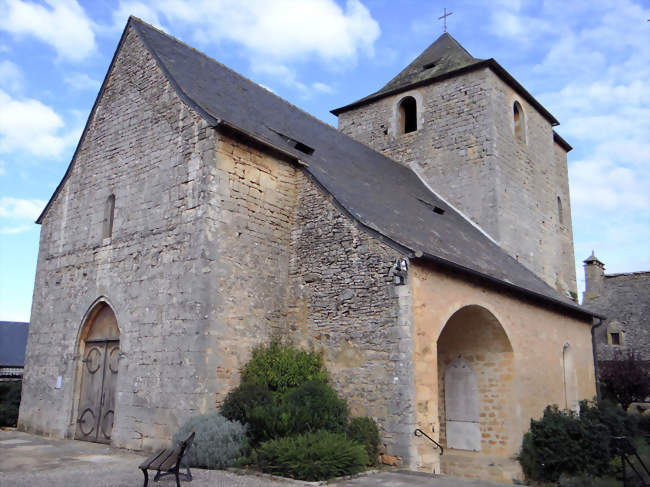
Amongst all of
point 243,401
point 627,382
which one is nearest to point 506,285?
point 243,401

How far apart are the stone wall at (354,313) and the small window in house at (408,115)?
918cm

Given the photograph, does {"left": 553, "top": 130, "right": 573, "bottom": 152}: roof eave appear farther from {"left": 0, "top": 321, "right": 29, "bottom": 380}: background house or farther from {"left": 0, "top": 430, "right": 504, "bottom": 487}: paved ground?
{"left": 0, "top": 321, "right": 29, "bottom": 380}: background house

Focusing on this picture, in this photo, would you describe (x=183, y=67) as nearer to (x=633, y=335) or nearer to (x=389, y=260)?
(x=389, y=260)

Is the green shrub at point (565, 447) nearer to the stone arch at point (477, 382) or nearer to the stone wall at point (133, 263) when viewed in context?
the stone arch at point (477, 382)

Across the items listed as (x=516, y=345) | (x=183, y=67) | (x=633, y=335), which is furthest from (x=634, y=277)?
(x=183, y=67)

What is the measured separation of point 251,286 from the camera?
10.1 meters

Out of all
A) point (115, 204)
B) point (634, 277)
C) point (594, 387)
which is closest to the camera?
point (115, 204)

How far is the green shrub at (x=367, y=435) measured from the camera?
8.64m

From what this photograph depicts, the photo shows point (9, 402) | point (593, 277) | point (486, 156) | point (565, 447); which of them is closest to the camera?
point (565, 447)

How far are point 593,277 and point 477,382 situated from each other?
61.4 ft

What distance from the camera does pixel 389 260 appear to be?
9305mm

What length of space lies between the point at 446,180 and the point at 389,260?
874 centimetres

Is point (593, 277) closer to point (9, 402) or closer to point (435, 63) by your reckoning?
point (435, 63)

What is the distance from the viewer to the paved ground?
681 cm
